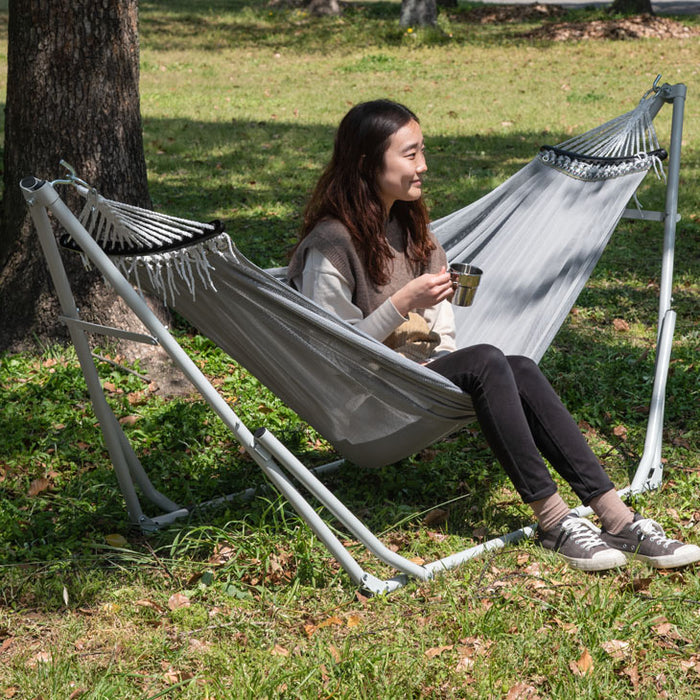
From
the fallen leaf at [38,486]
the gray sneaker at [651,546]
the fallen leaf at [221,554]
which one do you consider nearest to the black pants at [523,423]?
the gray sneaker at [651,546]

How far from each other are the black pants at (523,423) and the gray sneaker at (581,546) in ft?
0.28

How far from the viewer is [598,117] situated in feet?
30.8

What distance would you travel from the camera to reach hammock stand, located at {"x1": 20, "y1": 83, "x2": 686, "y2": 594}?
88.0 inches

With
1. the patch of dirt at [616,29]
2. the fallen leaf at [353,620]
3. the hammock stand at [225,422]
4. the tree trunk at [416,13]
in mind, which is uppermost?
the tree trunk at [416,13]

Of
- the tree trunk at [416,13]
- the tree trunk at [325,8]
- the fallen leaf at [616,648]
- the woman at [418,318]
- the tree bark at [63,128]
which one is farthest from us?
the tree trunk at [325,8]

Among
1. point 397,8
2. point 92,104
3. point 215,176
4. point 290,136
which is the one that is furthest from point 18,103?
point 397,8

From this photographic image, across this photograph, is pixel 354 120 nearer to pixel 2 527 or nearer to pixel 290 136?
pixel 2 527

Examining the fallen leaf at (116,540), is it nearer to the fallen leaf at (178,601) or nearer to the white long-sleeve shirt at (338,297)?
the fallen leaf at (178,601)

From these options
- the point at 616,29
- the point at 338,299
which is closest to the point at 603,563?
the point at 338,299

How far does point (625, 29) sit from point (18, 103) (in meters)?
12.2

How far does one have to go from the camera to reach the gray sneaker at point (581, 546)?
2.55m

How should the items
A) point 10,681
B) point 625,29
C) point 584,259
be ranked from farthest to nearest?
point 625,29
point 584,259
point 10,681

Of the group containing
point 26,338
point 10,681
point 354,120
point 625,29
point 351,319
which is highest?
point 625,29

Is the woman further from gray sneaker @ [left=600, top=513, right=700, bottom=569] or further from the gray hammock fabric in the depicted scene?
the gray hammock fabric
